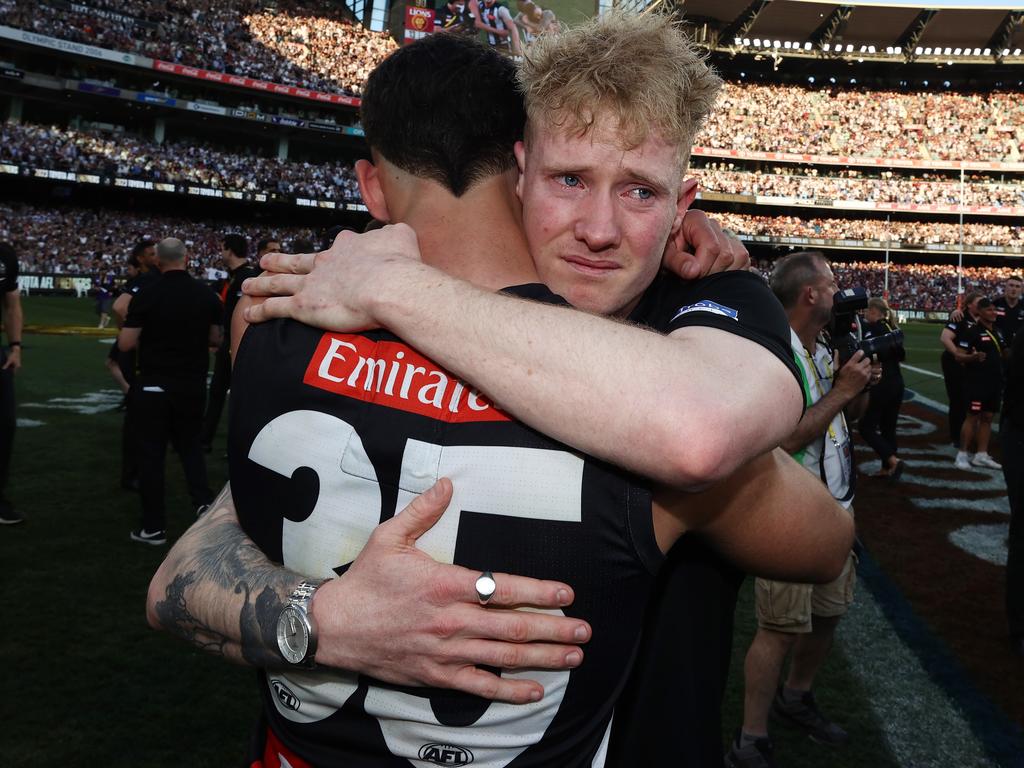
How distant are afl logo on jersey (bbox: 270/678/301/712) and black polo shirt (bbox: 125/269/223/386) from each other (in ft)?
18.5

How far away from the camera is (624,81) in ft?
4.99

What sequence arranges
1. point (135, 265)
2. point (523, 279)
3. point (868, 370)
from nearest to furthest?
1. point (523, 279)
2. point (868, 370)
3. point (135, 265)

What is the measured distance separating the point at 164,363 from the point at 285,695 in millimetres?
5699

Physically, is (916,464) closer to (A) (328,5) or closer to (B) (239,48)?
(B) (239,48)

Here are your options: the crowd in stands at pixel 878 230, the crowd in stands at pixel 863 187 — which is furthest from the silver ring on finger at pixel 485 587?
the crowd in stands at pixel 863 187

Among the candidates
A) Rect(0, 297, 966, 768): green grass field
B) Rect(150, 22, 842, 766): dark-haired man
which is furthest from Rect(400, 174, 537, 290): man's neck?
Rect(0, 297, 966, 768): green grass field

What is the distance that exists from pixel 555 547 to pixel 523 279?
51cm

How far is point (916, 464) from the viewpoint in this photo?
10.4 m

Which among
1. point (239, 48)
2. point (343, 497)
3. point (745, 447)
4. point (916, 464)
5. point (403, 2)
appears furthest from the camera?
point (403, 2)

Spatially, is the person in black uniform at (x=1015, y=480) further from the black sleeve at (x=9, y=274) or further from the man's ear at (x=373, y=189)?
the black sleeve at (x=9, y=274)

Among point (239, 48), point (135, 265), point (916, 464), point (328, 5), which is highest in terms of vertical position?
point (328, 5)

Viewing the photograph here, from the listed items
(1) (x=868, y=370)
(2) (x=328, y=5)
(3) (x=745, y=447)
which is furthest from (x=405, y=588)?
(2) (x=328, y=5)

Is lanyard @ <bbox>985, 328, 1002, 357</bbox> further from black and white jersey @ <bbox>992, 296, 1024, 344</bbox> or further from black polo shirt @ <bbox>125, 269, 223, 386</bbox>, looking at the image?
black polo shirt @ <bbox>125, 269, 223, 386</bbox>

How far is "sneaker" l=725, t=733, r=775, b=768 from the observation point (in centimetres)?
370
